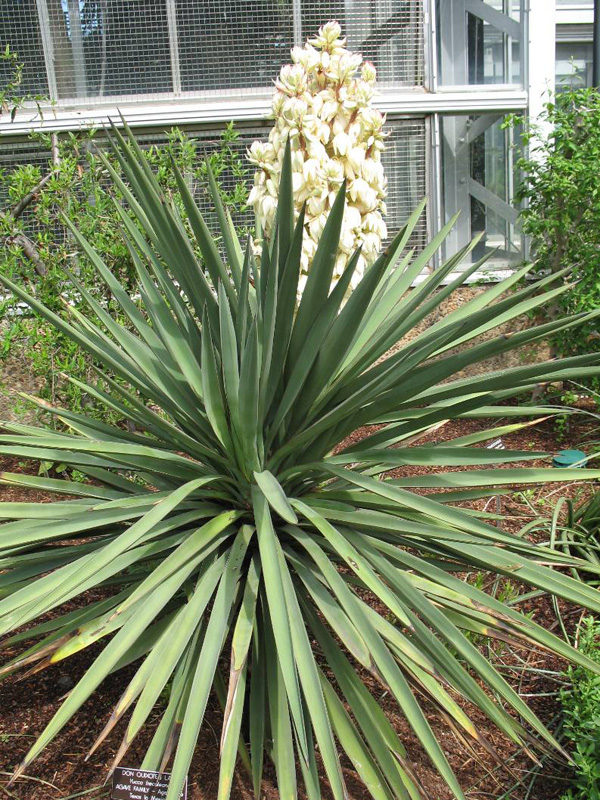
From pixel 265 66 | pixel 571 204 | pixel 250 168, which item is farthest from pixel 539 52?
pixel 250 168

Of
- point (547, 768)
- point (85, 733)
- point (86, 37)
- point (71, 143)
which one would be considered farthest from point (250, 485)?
point (86, 37)

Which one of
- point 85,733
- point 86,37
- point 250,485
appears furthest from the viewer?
point 86,37

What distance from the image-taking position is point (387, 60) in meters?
4.79

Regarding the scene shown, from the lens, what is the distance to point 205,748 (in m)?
2.13

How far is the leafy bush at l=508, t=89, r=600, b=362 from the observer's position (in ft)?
14.1

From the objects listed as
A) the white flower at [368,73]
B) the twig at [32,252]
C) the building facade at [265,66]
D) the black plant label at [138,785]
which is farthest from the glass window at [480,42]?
the black plant label at [138,785]

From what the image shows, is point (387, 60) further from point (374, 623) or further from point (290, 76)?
point (374, 623)

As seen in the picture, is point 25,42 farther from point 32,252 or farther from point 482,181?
point 482,181

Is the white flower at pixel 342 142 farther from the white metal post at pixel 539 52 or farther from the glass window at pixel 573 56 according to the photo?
the glass window at pixel 573 56

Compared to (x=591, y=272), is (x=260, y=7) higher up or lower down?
higher up

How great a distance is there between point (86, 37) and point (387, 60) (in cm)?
183

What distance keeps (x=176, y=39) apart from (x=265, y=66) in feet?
1.81

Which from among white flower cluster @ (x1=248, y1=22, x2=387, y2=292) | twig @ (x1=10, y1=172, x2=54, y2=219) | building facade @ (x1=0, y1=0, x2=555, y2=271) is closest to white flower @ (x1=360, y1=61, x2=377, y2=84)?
white flower cluster @ (x1=248, y1=22, x2=387, y2=292)

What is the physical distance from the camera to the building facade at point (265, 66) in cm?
462
